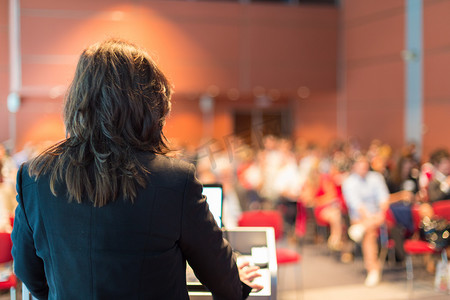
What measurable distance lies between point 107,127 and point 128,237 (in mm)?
283

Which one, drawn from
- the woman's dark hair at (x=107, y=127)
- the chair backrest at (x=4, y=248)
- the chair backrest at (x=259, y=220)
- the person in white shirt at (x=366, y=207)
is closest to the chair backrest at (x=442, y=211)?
the person in white shirt at (x=366, y=207)

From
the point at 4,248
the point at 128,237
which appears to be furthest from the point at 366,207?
the point at 128,237

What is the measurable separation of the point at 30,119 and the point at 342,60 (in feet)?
26.5

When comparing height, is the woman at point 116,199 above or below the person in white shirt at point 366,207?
above

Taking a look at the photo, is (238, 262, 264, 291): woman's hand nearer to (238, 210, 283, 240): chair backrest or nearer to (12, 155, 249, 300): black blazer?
(12, 155, 249, 300): black blazer

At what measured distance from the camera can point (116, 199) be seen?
1262 millimetres

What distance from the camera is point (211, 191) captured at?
9.09ft

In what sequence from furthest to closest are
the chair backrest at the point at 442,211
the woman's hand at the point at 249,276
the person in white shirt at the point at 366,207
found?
the person in white shirt at the point at 366,207 → the chair backrest at the point at 442,211 → the woman's hand at the point at 249,276

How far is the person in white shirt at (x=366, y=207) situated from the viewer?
235 inches

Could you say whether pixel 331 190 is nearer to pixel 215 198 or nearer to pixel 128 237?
pixel 215 198

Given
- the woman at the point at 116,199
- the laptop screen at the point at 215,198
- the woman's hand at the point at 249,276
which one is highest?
the woman at the point at 116,199

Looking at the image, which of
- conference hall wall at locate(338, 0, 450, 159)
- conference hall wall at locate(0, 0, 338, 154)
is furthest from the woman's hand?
conference hall wall at locate(0, 0, 338, 154)

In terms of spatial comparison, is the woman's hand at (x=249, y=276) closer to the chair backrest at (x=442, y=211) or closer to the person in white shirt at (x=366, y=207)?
the chair backrest at (x=442, y=211)

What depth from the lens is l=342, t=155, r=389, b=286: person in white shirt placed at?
597 cm
